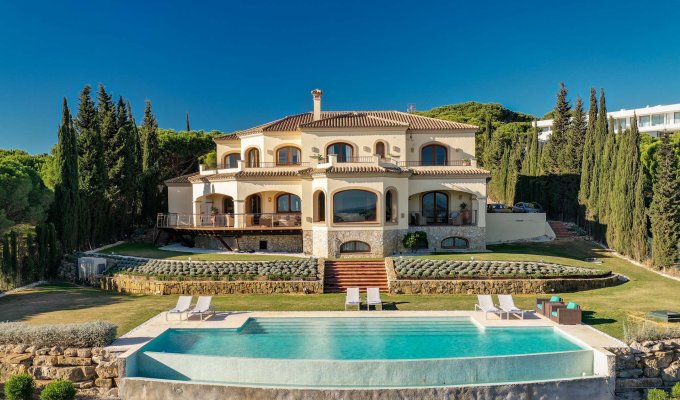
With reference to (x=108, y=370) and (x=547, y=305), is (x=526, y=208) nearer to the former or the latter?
(x=547, y=305)

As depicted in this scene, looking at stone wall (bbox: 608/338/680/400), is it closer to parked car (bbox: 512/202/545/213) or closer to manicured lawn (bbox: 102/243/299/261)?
manicured lawn (bbox: 102/243/299/261)

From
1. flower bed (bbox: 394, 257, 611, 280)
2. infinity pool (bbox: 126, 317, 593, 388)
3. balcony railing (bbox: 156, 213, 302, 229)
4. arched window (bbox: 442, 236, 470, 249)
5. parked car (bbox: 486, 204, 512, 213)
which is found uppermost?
parked car (bbox: 486, 204, 512, 213)

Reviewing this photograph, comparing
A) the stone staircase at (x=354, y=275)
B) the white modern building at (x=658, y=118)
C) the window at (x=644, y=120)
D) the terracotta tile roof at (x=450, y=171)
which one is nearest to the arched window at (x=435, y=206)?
the terracotta tile roof at (x=450, y=171)

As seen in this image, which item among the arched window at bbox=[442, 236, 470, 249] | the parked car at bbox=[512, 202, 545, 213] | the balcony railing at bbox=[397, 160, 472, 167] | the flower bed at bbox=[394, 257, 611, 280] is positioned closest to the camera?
the flower bed at bbox=[394, 257, 611, 280]

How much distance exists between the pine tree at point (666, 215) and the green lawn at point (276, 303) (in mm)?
3015

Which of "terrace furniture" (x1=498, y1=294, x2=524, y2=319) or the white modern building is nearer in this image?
"terrace furniture" (x1=498, y1=294, x2=524, y2=319)

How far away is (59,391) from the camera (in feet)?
41.0

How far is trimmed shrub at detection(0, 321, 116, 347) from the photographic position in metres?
14.4

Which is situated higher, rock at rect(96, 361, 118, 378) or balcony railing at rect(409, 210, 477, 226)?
balcony railing at rect(409, 210, 477, 226)

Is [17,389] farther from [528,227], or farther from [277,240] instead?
[528,227]

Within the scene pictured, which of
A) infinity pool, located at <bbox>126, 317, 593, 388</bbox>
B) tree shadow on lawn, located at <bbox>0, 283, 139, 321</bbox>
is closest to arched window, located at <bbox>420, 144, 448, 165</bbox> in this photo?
infinity pool, located at <bbox>126, 317, 593, 388</bbox>

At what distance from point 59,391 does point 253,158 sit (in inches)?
976

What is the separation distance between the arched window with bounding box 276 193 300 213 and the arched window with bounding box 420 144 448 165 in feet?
32.1

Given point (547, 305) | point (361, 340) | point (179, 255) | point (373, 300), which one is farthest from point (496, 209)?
point (361, 340)
